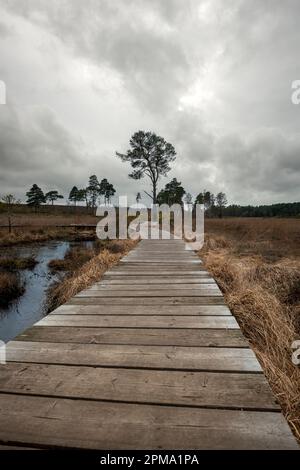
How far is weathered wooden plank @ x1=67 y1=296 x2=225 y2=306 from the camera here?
9.69 ft

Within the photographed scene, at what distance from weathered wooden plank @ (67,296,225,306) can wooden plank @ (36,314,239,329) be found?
415 mm

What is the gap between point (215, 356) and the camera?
1.76 metres

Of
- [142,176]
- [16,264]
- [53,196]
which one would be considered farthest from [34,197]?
[16,264]

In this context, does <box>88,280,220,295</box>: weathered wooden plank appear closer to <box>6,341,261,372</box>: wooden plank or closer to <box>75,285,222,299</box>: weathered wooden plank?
<box>75,285,222,299</box>: weathered wooden plank

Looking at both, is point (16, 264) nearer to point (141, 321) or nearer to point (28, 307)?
point (28, 307)

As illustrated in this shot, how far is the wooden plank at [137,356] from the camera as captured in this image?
A: 165cm

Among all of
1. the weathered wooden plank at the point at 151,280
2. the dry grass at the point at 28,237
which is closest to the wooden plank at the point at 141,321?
the weathered wooden plank at the point at 151,280

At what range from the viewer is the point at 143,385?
57.3 inches

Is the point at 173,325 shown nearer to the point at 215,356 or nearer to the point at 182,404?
the point at 215,356

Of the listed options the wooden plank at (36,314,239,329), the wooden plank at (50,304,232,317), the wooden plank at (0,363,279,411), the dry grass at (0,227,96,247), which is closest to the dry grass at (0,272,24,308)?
the wooden plank at (50,304,232,317)

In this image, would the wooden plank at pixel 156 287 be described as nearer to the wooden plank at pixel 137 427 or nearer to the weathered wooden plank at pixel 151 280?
the weathered wooden plank at pixel 151 280

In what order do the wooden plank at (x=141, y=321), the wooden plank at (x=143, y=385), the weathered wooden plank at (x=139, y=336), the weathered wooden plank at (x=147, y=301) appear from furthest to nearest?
the weathered wooden plank at (x=147, y=301), the wooden plank at (x=141, y=321), the weathered wooden plank at (x=139, y=336), the wooden plank at (x=143, y=385)

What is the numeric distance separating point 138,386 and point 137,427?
29 centimetres
